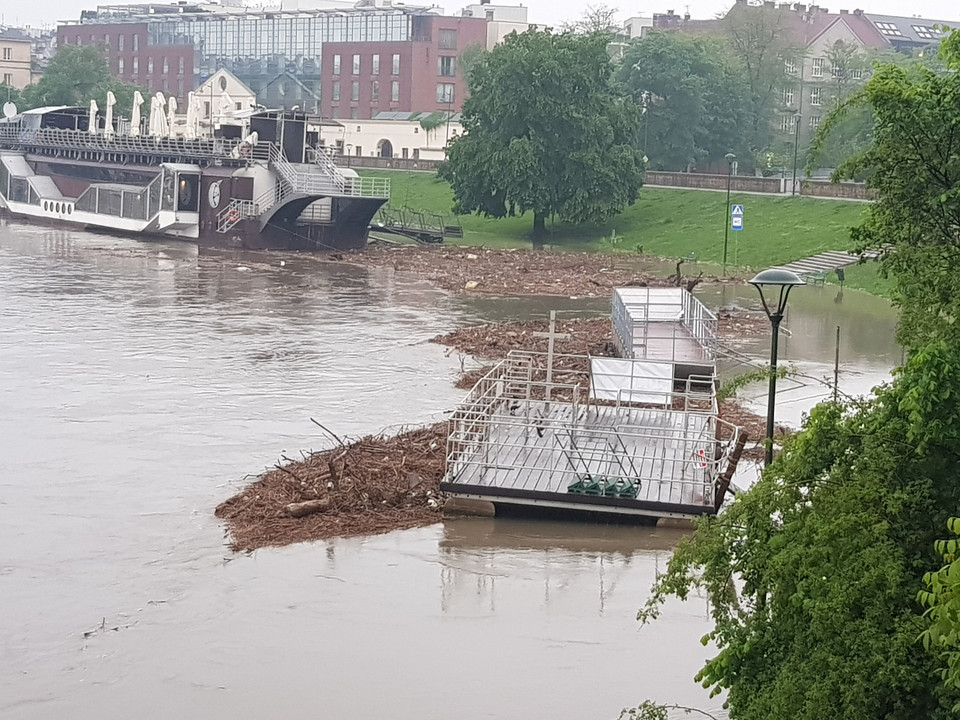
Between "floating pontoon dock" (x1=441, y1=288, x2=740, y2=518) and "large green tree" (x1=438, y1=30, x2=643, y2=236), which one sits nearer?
"floating pontoon dock" (x1=441, y1=288, x2=740, y2=518)

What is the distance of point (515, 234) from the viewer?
216 feet

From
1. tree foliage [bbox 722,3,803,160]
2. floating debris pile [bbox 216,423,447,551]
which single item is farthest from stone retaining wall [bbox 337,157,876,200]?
floating debris pile [bbox 216,423,447,551]

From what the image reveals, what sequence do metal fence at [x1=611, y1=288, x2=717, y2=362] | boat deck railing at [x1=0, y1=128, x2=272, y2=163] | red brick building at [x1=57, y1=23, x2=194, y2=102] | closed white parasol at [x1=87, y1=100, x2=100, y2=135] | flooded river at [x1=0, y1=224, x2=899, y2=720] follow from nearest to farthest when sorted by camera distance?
flooded river at [x1=0, y1=224, x2=899, y2=720]
metal fence at [x1=611, y1=288, x2=717, y2=362]
boat deck railing at [x1=0, y1=128, x2=272, y2=163]
closed white parasol at [x1=87, y1=100, x2=100, y2=135]
red brick building at [x1=57, y1=23, x2=194, y2=102]

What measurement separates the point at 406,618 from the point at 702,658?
326cm

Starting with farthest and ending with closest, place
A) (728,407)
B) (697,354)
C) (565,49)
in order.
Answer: (565,49) < (697,354) < (728,407)

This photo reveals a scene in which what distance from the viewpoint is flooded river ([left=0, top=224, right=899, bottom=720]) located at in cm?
1345

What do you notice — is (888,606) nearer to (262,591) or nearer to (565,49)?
(262,591)

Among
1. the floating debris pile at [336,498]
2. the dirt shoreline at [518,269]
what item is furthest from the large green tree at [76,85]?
the floating debris pile at [336,498]

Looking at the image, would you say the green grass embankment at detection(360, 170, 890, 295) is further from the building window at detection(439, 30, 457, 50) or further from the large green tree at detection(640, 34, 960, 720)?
the building window at detection(439, 30, 457, 50)

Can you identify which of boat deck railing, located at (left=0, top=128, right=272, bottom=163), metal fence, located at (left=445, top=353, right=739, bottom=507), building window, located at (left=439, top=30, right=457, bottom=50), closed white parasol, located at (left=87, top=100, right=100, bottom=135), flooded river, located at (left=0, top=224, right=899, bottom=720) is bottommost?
flooded river, located at (left=0, top=224, right=899, bottom=720)

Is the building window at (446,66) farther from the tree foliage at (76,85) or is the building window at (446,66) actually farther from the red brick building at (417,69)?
the tree foliage at (76,85)

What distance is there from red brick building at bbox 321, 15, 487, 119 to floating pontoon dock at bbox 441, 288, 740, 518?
8617 cm

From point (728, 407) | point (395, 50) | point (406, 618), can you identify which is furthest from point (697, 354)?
point (395, 50)

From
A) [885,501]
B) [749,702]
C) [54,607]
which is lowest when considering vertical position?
[54,607]
